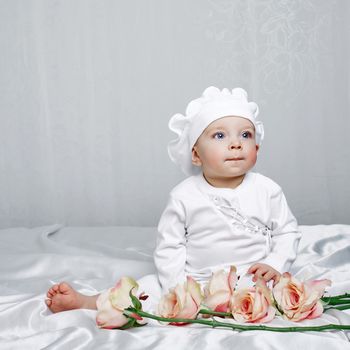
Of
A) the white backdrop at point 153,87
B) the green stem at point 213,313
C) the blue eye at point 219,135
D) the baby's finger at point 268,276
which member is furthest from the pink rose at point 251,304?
the white backdrop at point 153,87

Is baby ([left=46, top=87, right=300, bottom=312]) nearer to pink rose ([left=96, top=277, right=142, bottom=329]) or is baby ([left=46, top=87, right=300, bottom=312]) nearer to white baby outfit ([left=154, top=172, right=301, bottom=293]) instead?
white baby outfit ([left=154, top=172, right=301, bottom=293])

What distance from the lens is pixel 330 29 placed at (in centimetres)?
312

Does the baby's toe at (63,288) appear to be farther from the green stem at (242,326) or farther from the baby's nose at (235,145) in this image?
the baby's nose at (235,145)

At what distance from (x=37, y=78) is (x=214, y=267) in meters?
1.82

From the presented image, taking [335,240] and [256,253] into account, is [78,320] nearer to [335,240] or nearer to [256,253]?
[256,253]

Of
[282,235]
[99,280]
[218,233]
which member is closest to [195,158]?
[218,233]

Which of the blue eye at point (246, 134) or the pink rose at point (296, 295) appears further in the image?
the blue eye at point (246, 134)

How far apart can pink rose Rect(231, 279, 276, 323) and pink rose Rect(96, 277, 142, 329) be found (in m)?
0.19

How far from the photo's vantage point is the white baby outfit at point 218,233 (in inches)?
69.8

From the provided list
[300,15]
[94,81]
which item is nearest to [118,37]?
[94,81]

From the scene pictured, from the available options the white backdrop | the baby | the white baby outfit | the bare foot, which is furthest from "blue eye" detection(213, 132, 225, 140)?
the white backdrop

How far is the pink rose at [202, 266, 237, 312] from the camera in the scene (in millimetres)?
1173

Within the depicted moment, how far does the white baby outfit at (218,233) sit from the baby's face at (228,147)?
0.26 feet

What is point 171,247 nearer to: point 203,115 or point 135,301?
point 203,115
